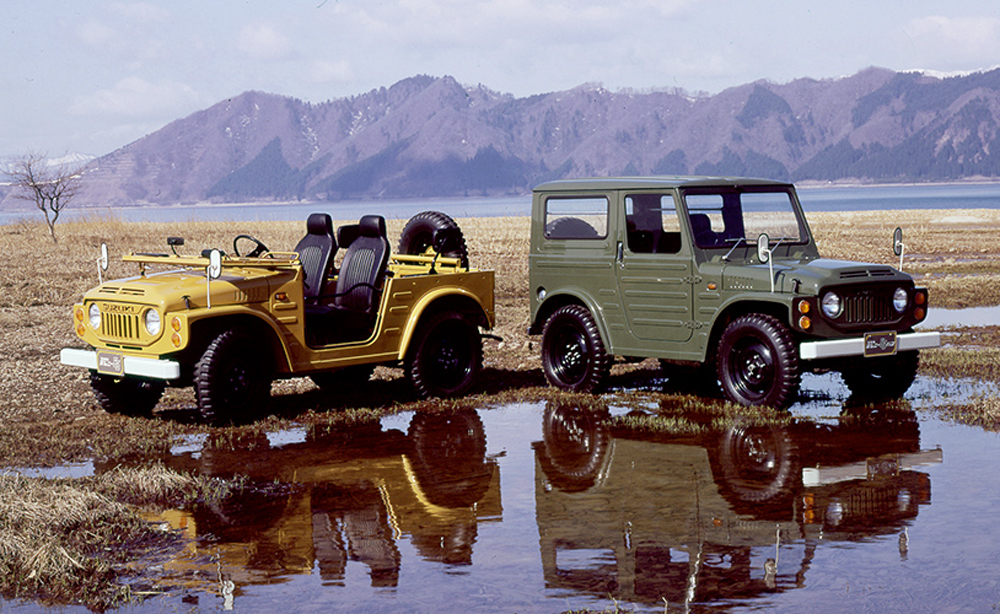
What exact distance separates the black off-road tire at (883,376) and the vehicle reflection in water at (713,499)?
50 cm

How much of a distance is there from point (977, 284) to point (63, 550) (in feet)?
68.1

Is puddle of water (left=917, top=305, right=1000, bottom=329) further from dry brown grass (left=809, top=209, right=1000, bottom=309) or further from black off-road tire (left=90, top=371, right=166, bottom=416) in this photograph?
black off-road tire (left=90, top=371, right=166, bottom=416)

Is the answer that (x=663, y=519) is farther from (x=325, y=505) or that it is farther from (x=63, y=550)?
(x=63, y=550)

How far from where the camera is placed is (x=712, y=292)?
10844mm

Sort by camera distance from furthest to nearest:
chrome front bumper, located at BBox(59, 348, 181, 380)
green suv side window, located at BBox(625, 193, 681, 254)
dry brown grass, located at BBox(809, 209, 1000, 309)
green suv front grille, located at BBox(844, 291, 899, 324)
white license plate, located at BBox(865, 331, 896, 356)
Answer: dry brown grass, located at BBox(809, 209, 1000, 309) → green suv side window, located at BBox(625, 193, 681, 254) → green suv front grille, located at BBox(844, 291, 899, 324) → white license plate, located at BBox(865, 331, 896, 356) → chrome front bumper, located at BBox(59, 348, 181, 380)

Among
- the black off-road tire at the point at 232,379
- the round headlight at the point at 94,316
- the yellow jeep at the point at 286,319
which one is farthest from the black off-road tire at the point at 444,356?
the round headlight at the point at 94,316

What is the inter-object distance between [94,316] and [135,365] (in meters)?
1.05

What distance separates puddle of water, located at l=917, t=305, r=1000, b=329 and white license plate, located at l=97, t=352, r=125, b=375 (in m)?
11.2

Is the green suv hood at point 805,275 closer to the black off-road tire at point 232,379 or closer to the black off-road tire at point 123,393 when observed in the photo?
the black off-road tire at point 232,379

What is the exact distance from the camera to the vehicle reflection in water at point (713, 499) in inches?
229

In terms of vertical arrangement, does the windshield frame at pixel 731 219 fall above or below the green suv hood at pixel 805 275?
above

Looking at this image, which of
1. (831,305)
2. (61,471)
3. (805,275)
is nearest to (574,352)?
(805,275)

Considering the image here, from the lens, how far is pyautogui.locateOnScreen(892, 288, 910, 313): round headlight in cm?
1069

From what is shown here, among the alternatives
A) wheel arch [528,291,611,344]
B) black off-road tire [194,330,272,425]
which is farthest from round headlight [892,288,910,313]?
black off-road tire [194,330,272,425]
